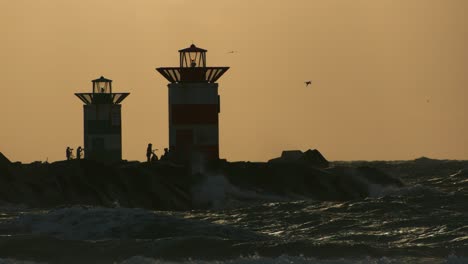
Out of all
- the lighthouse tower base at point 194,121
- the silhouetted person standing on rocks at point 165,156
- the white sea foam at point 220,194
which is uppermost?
the lighthouse tower base at point 194,121

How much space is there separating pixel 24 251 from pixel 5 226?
3.74m

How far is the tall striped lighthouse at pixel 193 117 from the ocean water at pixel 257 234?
1048 cm

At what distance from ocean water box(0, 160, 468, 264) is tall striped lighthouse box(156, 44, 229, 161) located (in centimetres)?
1048

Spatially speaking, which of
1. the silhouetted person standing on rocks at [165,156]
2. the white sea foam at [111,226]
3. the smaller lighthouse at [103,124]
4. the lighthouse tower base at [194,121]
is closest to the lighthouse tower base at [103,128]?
the smaller lighthouse at [103,124]

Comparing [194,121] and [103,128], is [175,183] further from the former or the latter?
[103,128]

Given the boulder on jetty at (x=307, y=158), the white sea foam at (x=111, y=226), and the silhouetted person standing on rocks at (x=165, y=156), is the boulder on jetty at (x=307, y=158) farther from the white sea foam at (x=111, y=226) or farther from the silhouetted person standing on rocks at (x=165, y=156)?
the white sea foam at (x=111, y=226)

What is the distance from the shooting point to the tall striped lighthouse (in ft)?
178

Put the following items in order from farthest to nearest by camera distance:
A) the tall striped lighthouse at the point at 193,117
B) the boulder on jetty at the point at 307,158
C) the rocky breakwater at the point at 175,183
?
the boulder on jetty at the point at 307,158
the tall striped lighthouse at the point at 193,117
the rocky breakwater at the point at 175,183

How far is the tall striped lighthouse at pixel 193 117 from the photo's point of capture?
178ft

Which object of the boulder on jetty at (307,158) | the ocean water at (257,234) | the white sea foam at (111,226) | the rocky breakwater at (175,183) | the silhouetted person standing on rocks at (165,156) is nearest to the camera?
the ocean water at (257,234)

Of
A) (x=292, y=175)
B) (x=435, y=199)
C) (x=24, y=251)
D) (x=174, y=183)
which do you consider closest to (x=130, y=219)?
(x=24, y=251)

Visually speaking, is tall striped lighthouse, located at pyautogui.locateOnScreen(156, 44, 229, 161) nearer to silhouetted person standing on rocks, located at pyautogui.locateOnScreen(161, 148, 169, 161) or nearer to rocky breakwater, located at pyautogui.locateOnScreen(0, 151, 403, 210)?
silhouetted person standing on rocks, located at pyautogui.locateOnScreen(161, 148, 169, 161)

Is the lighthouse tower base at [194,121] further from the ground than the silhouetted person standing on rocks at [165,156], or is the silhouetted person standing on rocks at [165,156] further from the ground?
the lighthouse tower base at [194,121]

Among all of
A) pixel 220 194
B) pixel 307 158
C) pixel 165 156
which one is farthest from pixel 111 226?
pixel 307 158
